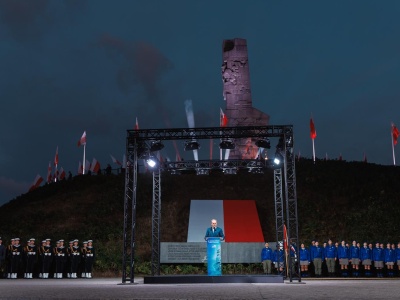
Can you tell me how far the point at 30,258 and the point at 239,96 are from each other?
26028 mm

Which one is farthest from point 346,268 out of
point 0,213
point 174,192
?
point 0,213

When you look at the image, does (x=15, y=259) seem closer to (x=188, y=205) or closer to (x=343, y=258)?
(x=343, y=258)

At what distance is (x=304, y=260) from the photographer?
23688 millimetres

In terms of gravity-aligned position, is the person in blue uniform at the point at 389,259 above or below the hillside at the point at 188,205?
below

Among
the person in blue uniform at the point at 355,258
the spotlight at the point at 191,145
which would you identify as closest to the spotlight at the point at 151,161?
the spotlight at the point at 191,145

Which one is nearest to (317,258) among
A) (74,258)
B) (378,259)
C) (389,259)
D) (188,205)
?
(378,259)

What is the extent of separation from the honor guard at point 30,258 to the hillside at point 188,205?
12.8 ft

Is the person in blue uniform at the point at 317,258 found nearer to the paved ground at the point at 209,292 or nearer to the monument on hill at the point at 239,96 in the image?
the paved ground at the point at 209,292

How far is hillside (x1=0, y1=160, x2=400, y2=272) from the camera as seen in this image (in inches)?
1260

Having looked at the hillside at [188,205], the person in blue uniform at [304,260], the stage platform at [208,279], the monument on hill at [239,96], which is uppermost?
the monument on hill at [239,96]

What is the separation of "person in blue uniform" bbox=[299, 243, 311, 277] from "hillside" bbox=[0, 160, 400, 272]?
7.53m

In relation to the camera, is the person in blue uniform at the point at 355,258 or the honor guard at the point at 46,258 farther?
the person in blue uniform at the point at 355,258

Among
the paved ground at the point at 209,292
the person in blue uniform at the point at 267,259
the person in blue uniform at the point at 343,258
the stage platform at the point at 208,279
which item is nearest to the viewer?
the paved ground at the point at 209,292

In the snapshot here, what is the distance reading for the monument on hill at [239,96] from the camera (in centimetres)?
4359
